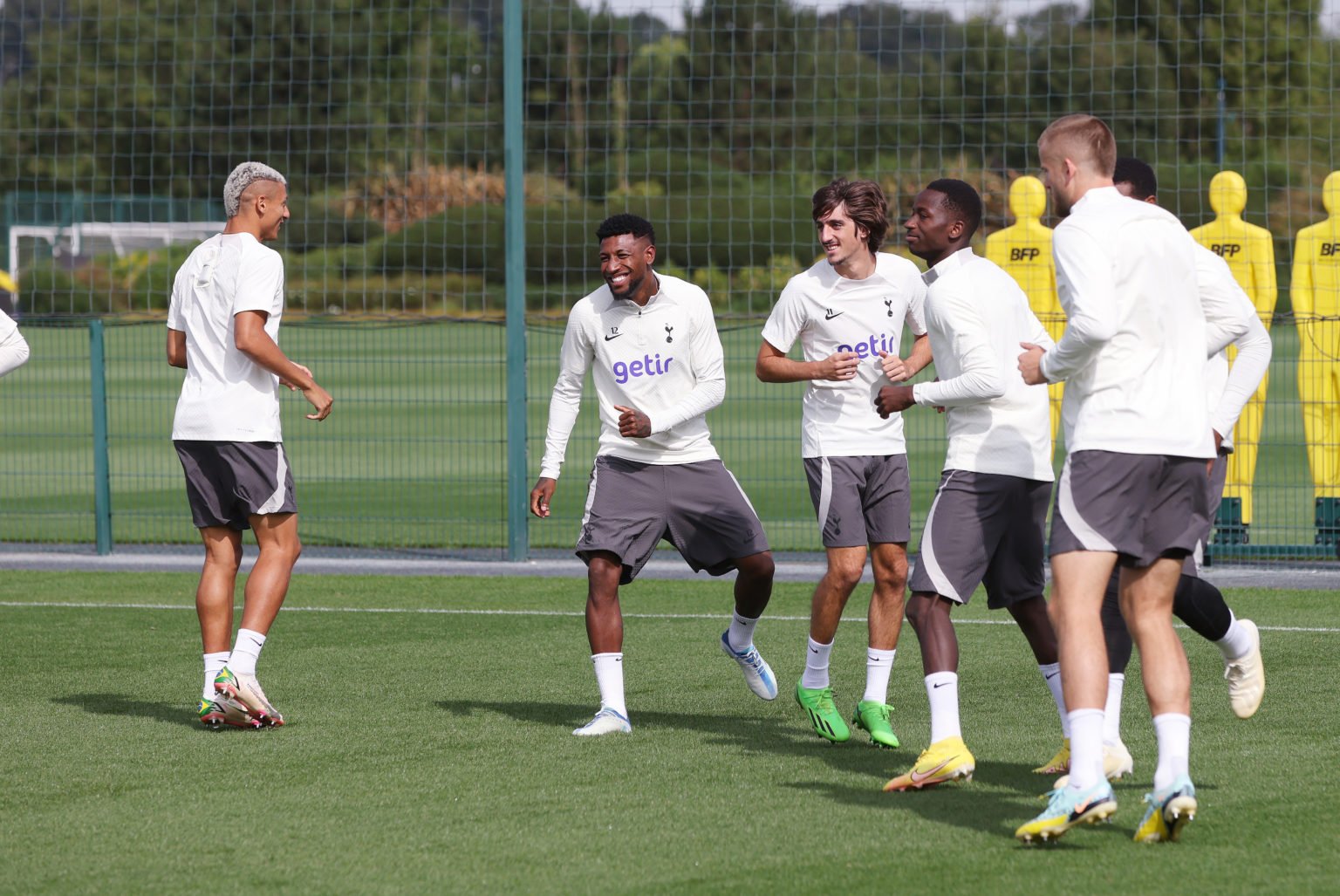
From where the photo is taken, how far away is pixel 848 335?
6.67 m

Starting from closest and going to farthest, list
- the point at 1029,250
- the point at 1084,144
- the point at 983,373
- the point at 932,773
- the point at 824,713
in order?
the point at 1084,144 → the point at 932,773 → the point at 983,373 → the point at 824,713 → the point at 1029,250

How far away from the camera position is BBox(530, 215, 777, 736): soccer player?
6.75 m

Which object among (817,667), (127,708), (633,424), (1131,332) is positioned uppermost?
(1131,332)

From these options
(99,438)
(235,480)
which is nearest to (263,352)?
(235,480)

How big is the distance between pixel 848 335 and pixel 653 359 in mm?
721

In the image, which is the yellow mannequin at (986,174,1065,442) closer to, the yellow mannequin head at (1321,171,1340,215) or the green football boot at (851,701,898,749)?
the yellow mannequin head at (1321,171,1340,215)

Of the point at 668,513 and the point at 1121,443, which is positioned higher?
the point at 1121,443

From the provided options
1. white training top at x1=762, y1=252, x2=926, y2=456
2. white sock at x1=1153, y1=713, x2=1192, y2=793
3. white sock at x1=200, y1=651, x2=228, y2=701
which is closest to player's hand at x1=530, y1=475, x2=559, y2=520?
white training top at x1=762, y1=252, x2=926, y2=456

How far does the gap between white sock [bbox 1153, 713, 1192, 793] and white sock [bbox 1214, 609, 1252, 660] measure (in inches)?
45.8

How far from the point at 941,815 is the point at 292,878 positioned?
1.82 meters

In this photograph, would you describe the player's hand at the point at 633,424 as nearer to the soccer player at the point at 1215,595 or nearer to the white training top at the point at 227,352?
the white training top at the point at 227,352

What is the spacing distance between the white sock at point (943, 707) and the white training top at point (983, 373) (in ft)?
2.14

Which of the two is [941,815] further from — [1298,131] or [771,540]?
[1298,131]

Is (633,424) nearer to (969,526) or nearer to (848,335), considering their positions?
(848,335)
